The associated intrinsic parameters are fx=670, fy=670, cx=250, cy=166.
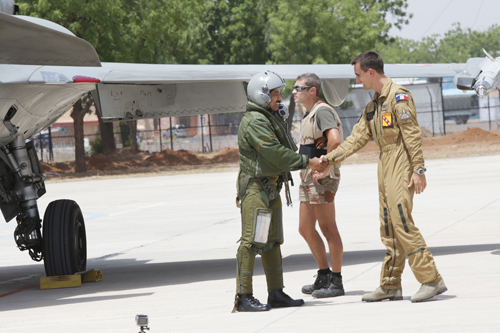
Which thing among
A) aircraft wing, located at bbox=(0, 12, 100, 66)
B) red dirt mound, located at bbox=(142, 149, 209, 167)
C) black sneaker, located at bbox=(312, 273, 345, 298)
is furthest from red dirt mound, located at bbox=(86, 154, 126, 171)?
black sneaker, located at bbox=(312, 273, 345, 298)

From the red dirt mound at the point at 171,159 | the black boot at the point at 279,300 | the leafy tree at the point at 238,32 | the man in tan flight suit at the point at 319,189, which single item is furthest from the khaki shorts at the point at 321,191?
the leafy tree at the point at 238,32

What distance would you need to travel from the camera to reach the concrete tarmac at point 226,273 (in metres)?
5.55

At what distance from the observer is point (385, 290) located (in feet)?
20.1

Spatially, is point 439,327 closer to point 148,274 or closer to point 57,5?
point 148,274

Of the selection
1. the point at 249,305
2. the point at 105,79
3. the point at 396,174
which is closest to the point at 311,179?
the point at 396,174

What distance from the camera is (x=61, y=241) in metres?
8.42

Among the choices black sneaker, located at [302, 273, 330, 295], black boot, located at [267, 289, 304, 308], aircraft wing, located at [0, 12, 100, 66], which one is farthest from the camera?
black sneaker, located at [302, 273, 330, 295]

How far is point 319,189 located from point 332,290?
1.01 meters

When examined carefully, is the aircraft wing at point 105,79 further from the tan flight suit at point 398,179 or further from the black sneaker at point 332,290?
the black sneaker at point 332,290

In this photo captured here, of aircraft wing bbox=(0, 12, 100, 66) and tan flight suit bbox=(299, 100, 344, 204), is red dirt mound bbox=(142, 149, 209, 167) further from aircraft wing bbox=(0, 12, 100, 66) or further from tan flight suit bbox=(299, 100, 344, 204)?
tan flight suit bbox=(299, 100, 344, 204)

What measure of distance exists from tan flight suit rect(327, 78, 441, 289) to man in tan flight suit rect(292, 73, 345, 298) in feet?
1.67

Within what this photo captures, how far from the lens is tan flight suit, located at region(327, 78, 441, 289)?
5891 millimetres

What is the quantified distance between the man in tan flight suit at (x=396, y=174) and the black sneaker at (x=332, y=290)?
18.7 inches

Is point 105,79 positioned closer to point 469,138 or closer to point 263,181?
point 263,181
